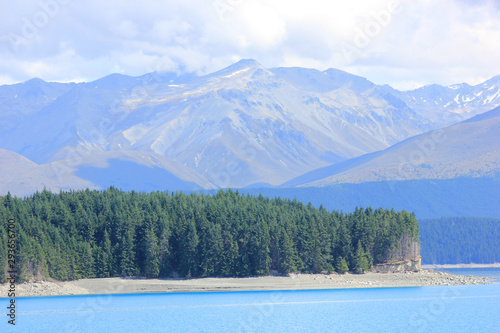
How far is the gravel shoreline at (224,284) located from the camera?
101938mm

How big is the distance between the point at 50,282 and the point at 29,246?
6.34 metres

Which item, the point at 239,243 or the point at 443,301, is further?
the point at 239,243

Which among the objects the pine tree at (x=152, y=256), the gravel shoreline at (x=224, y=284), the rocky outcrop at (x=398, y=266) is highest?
the pine tree at (x=152, y=256)

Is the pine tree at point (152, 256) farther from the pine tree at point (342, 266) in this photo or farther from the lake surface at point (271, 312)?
the pine tree at point (342, 266)

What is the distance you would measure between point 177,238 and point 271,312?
1202 inches

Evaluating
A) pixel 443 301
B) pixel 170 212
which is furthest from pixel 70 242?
pixel 443 301

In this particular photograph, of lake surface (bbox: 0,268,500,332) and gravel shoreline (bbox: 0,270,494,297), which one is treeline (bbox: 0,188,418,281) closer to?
gravel shoreline (bbox: 0,270,494,297)

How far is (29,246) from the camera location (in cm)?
10062

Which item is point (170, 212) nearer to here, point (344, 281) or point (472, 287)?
point (344, 281)

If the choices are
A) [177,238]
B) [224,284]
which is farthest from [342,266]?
[177,238]

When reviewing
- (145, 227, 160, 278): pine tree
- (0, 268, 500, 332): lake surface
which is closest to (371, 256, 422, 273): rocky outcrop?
(0, 268, 500, 332): lake surface

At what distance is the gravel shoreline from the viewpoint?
334 ft

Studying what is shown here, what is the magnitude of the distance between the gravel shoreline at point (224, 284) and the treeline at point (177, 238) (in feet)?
5.72

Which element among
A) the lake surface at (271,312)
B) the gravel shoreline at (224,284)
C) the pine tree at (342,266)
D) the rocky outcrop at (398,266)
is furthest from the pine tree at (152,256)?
the rocky outcrop at (398,266)
